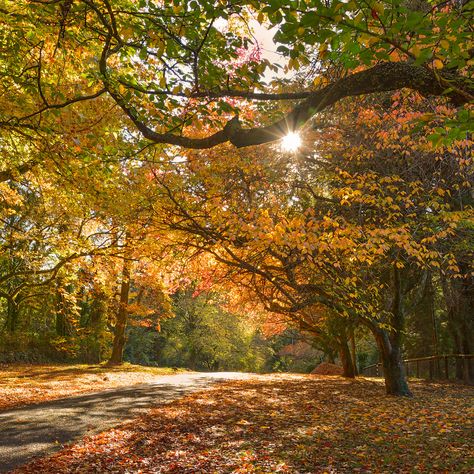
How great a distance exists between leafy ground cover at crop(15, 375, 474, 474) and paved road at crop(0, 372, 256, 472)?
15.7 inches

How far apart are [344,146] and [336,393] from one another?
8098 millimetres

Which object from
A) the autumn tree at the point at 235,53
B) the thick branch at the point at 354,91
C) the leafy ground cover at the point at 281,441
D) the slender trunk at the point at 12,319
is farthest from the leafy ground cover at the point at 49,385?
the slender trunk at the point at 12,319

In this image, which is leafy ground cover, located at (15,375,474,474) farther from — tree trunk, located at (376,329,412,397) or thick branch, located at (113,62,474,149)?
thick branch, located at (113,62,474,149)

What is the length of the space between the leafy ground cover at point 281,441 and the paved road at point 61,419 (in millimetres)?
398

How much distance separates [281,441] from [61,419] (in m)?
4.49

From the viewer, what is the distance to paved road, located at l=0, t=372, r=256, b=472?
21.2ft

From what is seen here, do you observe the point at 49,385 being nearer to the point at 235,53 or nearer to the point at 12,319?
the point at 235,53

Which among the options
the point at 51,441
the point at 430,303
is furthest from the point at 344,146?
the point at 430,303

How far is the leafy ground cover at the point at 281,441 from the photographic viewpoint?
5895 mm

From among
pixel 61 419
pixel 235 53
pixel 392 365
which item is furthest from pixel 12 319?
pixel 235 53

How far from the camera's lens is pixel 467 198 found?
16531mm

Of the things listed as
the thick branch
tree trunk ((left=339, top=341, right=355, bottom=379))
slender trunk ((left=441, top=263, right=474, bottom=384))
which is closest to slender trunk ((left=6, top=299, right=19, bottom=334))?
tree trunk ((left=339, top=341, right=355, bottom=379))

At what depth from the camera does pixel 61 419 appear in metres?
8.35

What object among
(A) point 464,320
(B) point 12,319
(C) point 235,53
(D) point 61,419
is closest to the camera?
(C) point 235,53
